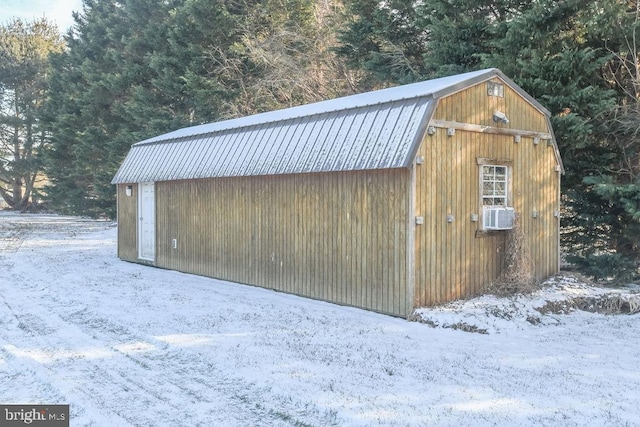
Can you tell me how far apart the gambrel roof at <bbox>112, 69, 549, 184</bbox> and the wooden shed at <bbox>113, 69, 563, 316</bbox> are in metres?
0.02

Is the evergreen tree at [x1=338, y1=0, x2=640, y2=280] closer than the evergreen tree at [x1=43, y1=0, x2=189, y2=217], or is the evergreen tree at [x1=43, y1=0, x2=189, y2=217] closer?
the evergreen tree at [x1=338, y1=0, x2=640, y2=280]

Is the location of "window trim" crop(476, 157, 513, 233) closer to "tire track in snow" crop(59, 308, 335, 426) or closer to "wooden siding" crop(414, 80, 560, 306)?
"wooden siding" crop(414, 80, 560, 306)

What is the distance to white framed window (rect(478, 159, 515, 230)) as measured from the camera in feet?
25.4

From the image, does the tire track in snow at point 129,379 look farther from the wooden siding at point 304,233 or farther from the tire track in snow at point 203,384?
the wooden siding at point 304,233

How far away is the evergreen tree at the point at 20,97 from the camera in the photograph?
3303cm

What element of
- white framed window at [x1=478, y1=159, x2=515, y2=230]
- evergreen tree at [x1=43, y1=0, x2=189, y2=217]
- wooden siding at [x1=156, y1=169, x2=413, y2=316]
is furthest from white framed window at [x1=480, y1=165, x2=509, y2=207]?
evergreen tree at [x1=43, y1=0, x2=189, y2=217]

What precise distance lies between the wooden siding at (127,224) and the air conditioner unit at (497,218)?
8.88 metres

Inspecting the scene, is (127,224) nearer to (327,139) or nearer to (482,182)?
(327,139)

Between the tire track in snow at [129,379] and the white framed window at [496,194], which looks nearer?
the tire track in snow at [129,379]

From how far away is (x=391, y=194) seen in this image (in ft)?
23.9

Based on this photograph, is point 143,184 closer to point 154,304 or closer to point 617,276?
point 154,304

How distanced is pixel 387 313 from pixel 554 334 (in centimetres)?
211

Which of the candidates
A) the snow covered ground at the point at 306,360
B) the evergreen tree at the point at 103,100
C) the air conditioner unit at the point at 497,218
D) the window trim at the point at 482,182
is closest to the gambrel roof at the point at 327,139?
the window trim at the point at 482,182

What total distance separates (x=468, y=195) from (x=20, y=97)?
34.1 meters
